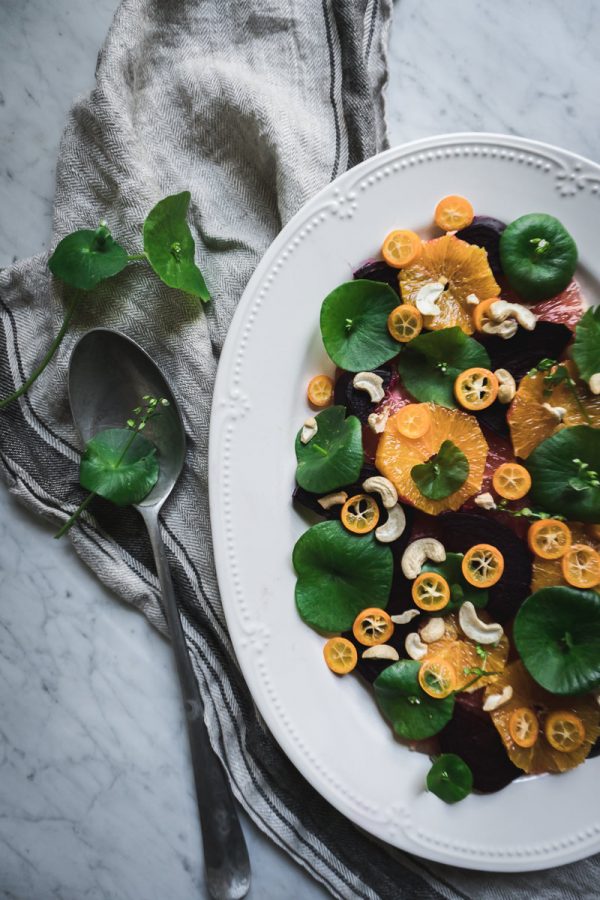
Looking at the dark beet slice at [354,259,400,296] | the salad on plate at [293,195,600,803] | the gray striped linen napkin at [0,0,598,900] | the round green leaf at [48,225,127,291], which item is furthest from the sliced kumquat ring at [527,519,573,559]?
the round green leaf at [48,225,127,291]

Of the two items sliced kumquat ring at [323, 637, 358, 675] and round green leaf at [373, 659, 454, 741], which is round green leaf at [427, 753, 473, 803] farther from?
sliced kumquat ring at [323, 637, 358, 675]

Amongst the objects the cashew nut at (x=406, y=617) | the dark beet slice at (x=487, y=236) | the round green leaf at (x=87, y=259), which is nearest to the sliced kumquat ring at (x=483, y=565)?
the cashew nut at (x=406, y=617)

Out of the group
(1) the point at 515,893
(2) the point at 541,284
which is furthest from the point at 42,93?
(1) the point at 515,893

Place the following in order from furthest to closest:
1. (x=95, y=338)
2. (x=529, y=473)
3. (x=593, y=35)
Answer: (x=593, y=35) → (x=95, y=338) → (x=529, y=473)

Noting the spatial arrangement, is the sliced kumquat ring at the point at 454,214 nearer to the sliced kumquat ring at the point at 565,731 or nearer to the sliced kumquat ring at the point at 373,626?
the sliced kumquat ring at the point at 373,626

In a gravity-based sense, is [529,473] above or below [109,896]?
above

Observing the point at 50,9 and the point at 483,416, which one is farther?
the point at 50,9

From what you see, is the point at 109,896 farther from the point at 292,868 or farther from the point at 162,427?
the point at 162,427

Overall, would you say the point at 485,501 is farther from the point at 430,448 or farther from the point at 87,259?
the point at 87,259
